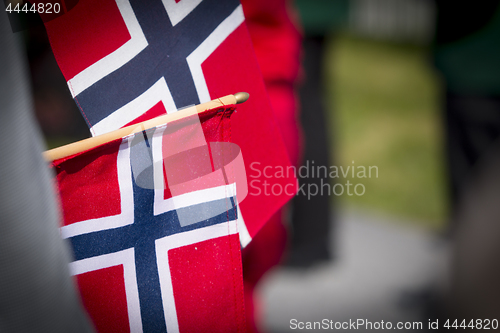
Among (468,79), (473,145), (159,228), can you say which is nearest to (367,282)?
(473,145)

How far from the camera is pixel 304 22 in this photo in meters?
2.69

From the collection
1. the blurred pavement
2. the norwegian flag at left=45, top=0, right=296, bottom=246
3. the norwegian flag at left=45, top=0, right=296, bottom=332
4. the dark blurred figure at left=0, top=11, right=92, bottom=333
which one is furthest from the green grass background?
the dark blurred figure at left=0, top=11, right=92, bottom=333

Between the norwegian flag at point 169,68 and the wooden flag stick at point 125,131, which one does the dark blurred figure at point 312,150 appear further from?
the wooden flag stick at point 125,131

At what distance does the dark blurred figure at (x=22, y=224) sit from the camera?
0.43 metres

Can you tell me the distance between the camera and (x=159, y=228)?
835 mm

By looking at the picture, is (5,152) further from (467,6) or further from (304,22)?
(467,6)

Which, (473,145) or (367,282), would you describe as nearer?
(367,282)

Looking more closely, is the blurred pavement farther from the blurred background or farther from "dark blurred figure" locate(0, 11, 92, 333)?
"dark blurred figure" locate(0, 11, 92, 333)

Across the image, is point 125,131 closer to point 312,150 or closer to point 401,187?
point 312,150

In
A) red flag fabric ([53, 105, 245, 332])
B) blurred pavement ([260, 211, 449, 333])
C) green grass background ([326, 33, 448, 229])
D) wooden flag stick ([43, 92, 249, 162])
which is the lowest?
blurred pavement ([260, 211, 449, 333])

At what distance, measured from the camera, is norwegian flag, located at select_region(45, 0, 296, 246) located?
33.4 inches

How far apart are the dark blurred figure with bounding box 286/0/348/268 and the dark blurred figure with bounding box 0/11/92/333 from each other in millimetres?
2027

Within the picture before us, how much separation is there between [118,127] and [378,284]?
2022 millimetres

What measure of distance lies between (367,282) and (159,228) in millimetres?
1881
